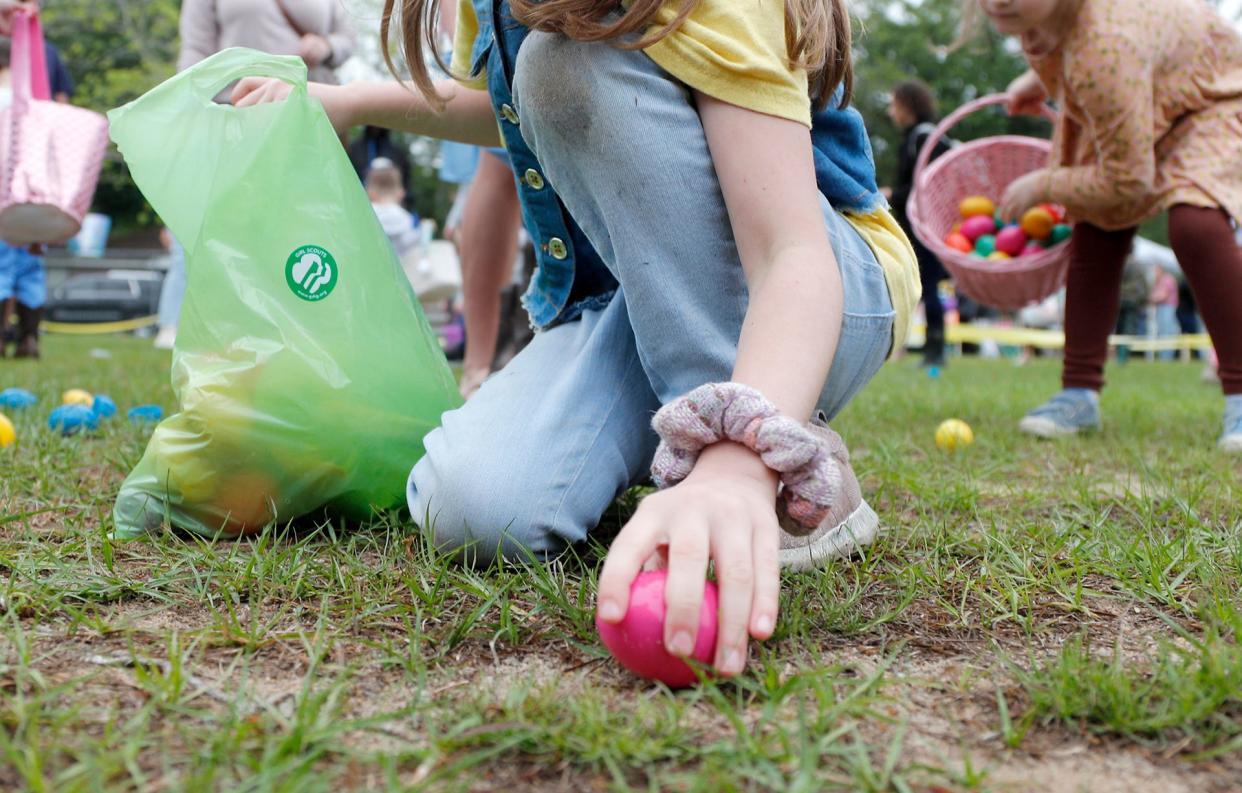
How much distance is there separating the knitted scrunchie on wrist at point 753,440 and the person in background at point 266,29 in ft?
9.45

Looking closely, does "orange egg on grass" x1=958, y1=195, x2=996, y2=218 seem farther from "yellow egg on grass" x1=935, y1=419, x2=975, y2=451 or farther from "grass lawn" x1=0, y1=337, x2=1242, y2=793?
"grass lawn" x1=0, y1=337, x2=1242, y2=793

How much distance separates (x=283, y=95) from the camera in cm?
153

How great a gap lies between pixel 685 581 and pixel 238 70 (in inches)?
42.4

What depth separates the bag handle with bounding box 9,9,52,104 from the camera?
2.94 meters

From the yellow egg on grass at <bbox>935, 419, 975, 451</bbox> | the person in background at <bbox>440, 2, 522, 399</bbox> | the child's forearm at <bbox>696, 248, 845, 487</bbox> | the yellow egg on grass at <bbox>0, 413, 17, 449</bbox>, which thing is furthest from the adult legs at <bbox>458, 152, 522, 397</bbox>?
the child's forearm at <bbox>696, 248, 845, 487</bbox>

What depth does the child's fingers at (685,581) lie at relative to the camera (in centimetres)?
85

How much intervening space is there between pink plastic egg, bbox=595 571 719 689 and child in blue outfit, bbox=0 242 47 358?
459cm

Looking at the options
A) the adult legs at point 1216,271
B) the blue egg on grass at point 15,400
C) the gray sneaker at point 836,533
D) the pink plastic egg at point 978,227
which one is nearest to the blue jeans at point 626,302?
the gray sneaker at point 836,533

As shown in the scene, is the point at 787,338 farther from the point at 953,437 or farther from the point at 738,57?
the point at 953,437

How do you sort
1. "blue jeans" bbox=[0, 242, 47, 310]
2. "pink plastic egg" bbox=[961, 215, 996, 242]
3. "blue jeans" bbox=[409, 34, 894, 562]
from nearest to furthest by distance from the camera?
"blue jeans" bbox=[409, 34, 894, 562] → "pink plastic egg" bbox=[961, 215, 996, 242] → "blue jeans" bbox=[0, 242, 47, 310]

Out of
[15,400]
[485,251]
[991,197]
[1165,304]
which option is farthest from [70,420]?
[1165,304]

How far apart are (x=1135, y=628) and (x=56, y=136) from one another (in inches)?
115

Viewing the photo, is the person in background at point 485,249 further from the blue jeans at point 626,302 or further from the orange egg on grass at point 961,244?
the orange egg on grass at point 961,244

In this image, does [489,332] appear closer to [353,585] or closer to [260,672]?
[353,585]
